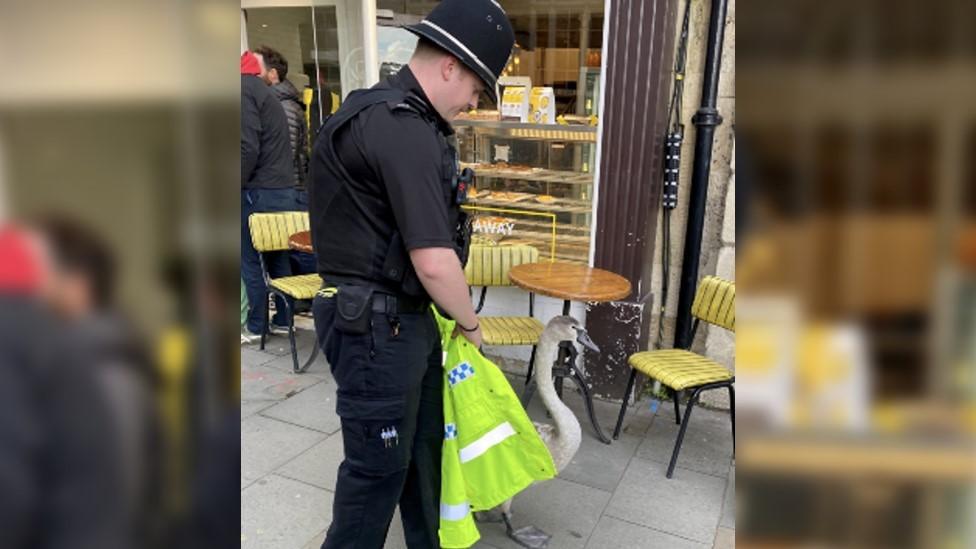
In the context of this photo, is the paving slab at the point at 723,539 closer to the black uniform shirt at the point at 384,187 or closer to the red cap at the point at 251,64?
the black uniform shirt at the point at 384,187

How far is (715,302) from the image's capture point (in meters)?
3.66

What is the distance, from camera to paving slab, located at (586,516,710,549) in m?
2.96

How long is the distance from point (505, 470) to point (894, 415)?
1.96 meters

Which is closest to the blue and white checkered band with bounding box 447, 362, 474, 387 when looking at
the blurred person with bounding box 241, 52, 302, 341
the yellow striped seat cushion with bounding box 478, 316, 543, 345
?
the yellow striped seat cushion with bounding box 478, 316, 543, 345

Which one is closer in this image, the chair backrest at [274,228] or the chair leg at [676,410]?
the chair leg at [676,410]

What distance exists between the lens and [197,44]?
54cm

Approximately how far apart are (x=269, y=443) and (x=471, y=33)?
2.72 meters

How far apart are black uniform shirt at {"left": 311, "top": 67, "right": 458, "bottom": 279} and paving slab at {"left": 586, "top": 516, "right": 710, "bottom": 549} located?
1.72m

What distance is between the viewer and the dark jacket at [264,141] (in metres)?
4.88

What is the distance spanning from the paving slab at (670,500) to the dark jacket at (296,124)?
12.5 feet

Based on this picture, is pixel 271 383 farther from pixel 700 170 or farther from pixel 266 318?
pixel 700 170

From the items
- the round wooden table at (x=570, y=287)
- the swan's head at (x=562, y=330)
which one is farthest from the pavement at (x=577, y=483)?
the swan's head at (x=562, y=330)

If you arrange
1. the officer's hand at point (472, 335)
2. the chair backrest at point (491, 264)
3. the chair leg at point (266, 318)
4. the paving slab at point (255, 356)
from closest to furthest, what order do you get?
the officer's hand at point (472, 335) < the chair backrest at point (491, 264) < the paving slab at point (255, 356) < the chair leg at point (266, 318)

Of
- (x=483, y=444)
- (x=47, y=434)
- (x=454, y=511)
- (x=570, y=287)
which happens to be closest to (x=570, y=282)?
(x=570, y=287)
